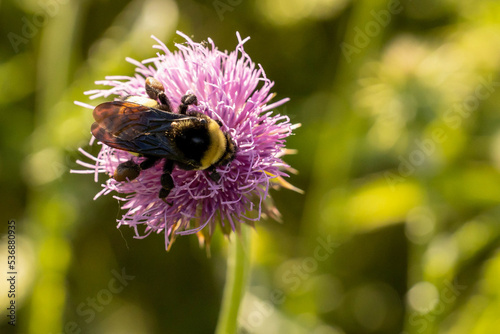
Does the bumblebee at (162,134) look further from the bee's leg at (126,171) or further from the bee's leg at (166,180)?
the bee's leg at (126,171)

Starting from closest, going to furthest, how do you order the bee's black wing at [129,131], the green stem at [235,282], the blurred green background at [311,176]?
the bee's black wing at [129,131], the green stem at [235,282], the blurred green background at [311,176]

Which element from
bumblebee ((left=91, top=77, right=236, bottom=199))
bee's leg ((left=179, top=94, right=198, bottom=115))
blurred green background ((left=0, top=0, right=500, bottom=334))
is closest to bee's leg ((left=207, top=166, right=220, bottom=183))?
bumblebee ((left=91, top=77, right=236, bottom=199))

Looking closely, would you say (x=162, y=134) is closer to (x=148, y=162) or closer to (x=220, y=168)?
(x=148, y=162)

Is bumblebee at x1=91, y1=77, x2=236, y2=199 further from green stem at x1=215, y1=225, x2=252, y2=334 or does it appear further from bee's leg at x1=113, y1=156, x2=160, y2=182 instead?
green stem at x1=215, y1=225, x2=252, y2=334

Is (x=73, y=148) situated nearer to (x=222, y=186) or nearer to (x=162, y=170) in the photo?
(x=162, y=170)

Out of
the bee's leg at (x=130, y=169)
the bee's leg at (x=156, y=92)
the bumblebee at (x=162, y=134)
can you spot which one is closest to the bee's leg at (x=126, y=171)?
the bee's leg at (x=130, y=169)

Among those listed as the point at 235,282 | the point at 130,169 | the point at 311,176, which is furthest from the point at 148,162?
the point at 311,176
